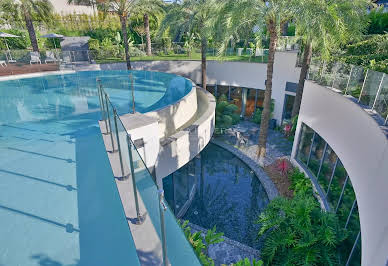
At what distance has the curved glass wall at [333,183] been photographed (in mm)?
7184

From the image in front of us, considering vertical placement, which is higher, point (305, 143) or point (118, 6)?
point (118, 6)

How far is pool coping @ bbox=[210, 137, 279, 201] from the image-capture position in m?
11.5

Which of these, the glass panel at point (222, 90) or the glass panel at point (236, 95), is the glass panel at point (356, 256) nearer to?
the glass panel at point (236, 95)

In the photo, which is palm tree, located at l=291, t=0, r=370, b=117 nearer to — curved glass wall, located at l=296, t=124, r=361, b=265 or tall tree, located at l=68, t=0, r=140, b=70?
curved glass wall, located at l=296, t=124, r=361, b=265

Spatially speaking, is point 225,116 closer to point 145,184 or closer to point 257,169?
point 257,169

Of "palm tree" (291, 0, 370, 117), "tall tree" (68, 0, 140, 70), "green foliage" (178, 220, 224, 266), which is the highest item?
"tall tree" (68, 0, 140, 70)

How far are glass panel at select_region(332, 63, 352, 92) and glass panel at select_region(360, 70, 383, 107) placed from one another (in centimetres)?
117

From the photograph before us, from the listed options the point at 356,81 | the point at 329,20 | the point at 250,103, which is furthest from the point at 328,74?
the point at 250,103

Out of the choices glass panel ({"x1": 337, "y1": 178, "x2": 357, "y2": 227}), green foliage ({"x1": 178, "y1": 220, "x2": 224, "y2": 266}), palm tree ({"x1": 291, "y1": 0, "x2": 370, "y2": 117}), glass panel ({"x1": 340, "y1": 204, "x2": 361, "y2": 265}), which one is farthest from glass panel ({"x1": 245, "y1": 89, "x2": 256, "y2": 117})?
green foliage ({"x1": 178, "y1": 220, "x2": 224, "y2": 266})

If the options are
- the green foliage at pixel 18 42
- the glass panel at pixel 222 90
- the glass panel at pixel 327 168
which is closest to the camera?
the glass panel at pixel 327 168

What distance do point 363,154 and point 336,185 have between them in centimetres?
282

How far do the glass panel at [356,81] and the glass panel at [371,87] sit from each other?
0.36m

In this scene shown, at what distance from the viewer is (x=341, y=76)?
9383 mm

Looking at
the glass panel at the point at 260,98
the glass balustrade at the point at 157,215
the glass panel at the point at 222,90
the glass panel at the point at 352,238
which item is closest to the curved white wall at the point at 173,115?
the glass balustrade at the point at 157,215
